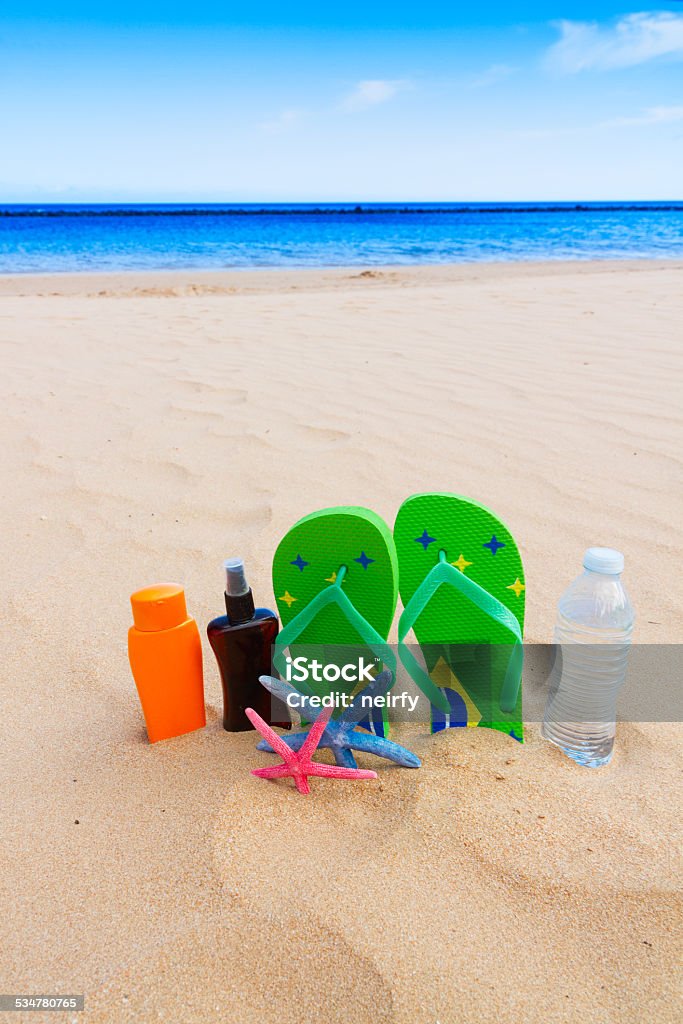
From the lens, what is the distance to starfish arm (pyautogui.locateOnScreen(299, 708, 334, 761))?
117cm

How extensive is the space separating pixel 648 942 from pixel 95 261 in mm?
18217

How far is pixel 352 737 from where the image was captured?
1.23 metres

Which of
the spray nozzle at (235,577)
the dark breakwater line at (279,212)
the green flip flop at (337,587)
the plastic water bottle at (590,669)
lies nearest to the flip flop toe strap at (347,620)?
the green flip flop at (337,587)

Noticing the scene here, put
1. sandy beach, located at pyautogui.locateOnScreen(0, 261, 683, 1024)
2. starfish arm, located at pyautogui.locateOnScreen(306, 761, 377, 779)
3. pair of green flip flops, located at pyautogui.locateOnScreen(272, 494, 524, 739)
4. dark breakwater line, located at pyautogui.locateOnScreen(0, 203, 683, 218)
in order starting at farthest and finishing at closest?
dark breakwater line, located at pyautogui.locateOnScreen(0, 203, 683, 218) → pair of green flip flops, located at pyautogui.locateOnScreen(272, 494, 524, 739) → starfish arm, located at pyautogui.locateOnScreen(306, 761, 377, 779) → sandy beach, located at pyautogui.locateOnScreen(0, 261, 683, 1024)

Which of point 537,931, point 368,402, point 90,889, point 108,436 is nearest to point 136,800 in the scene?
point 90,889

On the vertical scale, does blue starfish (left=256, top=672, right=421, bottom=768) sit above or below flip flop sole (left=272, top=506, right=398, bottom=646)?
below

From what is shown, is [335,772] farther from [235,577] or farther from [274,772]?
[235,577]

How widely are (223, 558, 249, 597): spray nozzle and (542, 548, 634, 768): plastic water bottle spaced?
65 centimetres

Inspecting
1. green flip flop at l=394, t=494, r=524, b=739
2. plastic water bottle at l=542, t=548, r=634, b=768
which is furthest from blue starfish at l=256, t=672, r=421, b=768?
plastic water bottle at l=542, t=548, r=634, b=768

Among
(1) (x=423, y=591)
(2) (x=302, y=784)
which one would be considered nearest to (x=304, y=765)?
(2) (x=302, y=784)

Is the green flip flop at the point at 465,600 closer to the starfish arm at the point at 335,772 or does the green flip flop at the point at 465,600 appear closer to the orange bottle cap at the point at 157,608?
the starfish arm at the point at 335,772

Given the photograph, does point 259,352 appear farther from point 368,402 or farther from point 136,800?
point 136,800

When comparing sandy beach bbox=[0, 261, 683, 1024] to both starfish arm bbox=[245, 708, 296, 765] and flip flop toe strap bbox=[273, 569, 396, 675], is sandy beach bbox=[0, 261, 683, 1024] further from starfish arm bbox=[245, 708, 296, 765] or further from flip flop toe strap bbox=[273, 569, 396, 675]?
flip flop toe strap bbox=[273, 569, 396, 675]

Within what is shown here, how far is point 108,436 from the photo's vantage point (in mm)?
3041
